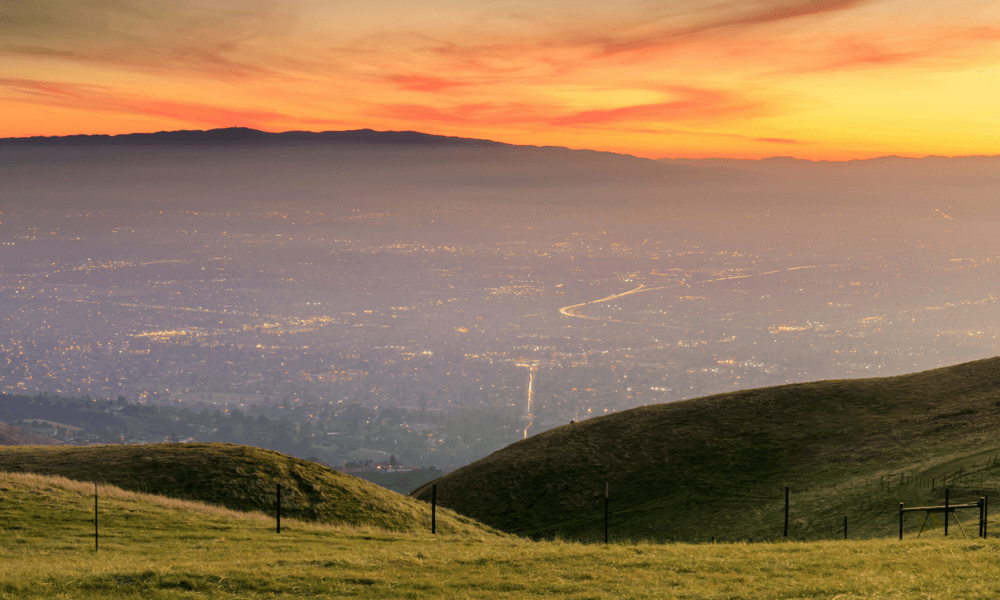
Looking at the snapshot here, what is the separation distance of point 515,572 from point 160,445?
30.5 metres

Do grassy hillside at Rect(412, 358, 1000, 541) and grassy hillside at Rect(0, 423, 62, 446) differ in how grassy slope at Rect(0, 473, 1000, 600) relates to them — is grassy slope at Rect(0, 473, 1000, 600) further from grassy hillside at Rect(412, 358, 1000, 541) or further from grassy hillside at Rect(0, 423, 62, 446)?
grassy hillside at Rect(0, 423, 62, 446)

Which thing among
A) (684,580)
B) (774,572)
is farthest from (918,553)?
(684,580)

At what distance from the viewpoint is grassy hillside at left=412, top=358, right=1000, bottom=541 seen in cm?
3750

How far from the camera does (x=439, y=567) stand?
1972cm

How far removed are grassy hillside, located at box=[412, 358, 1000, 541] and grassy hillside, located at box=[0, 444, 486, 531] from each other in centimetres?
1309

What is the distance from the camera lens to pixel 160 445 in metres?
42.6

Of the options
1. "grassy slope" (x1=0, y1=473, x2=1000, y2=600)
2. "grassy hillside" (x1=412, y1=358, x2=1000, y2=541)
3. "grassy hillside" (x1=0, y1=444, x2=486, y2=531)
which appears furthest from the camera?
"grassy hillside" (x1=412, y1=358, x2=1000, y2=541)

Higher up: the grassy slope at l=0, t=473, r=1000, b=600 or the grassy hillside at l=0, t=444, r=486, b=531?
the grassy slope at l=0, t=473, r=1000, b=600

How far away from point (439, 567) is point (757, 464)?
1446 inches

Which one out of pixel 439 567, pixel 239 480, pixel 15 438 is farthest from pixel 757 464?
pixel 15 438

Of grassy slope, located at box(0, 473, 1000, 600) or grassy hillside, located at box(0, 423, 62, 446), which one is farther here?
grassy hillside, located at box(0, 423, 62, 446)

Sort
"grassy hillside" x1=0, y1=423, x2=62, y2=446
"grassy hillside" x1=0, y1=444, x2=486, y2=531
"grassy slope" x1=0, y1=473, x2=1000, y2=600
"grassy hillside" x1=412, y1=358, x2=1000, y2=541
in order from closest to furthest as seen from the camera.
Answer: "grassy slope" x1=0, y1=473, x2=1000, y2=600
"grassy hillside" x1=0, y1=444, x2=486, y2=531
"grassy hillside" x1=412, y1=358, x2=1000, y2=541
"grassy hillside" x1=0, y1=423, x2=62, y2=446

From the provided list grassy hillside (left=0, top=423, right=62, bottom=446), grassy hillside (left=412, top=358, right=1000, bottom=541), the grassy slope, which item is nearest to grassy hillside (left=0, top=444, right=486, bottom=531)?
the grassy slope

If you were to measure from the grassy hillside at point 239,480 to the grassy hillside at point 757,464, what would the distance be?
1309 centimetres
